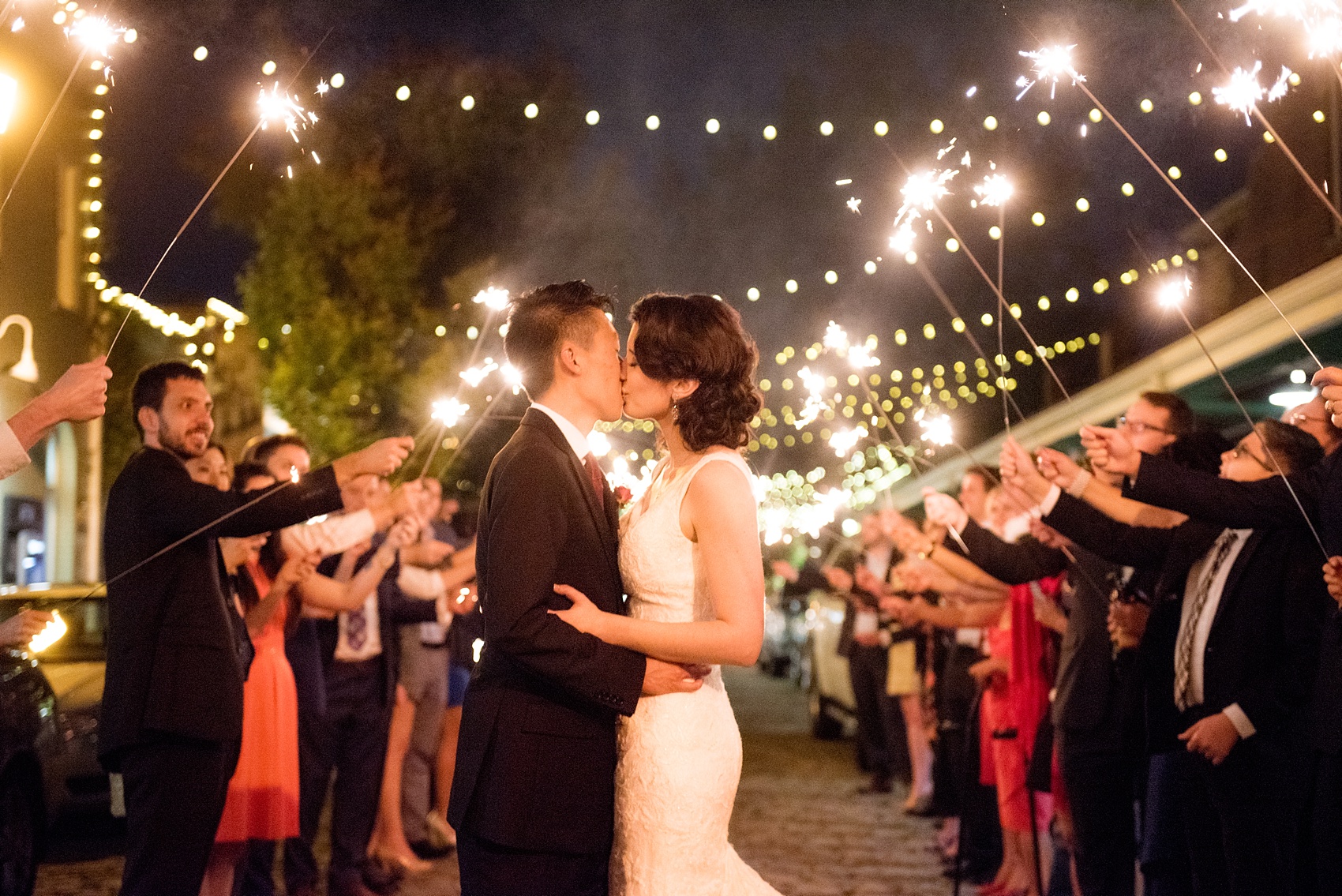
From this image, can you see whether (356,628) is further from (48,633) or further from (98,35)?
(98,35)

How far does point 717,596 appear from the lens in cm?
325

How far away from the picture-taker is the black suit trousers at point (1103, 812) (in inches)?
222

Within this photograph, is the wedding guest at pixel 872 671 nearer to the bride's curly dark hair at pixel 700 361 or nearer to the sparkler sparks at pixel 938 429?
the sparkler sparks at pixel 938 429

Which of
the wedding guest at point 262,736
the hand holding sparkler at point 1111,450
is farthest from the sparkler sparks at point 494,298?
the hand holding sparkler at point 1111,450

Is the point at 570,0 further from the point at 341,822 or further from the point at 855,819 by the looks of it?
the point at 855,819

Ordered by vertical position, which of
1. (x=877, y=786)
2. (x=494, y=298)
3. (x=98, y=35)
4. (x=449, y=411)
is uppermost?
(x=98, y=35)

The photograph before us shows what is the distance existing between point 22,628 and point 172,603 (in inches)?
26.1

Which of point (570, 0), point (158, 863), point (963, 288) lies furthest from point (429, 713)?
point (963, 288)

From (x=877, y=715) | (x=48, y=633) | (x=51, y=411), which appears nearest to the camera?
(x=51, y=411)

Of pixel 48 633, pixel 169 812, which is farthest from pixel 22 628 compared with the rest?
pixel 169 812

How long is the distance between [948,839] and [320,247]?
1666 cm

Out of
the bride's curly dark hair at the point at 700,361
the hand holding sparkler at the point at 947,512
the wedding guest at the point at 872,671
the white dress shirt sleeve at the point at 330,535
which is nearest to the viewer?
the bride's curly dark hair at the point at 700,361

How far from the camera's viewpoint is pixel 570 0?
28.8 ft

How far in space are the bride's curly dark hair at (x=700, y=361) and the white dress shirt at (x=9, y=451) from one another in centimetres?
190
